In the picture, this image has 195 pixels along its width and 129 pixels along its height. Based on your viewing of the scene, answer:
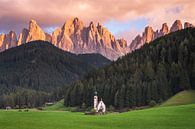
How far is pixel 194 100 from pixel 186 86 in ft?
93.3

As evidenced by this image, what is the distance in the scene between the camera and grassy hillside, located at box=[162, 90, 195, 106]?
159m

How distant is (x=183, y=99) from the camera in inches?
6580

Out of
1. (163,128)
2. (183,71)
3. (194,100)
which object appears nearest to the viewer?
(163,128)

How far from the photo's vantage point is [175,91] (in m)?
194

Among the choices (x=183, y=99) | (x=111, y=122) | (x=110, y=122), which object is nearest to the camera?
(x=111, y=122)

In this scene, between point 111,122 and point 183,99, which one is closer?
point 111,122

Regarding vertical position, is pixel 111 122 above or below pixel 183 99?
below

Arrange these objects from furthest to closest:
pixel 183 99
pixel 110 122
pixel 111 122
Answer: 1. pixel 183 99
2. pixel 110 122
3. pixel 111 122

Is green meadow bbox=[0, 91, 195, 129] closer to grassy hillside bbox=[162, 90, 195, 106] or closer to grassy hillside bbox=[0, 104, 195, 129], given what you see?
grassy hillside bbox=[0, 104, 195, 129]

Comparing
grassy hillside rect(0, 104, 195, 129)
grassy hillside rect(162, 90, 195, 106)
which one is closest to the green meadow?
grassy hillside rect(0, 104, 195, 129)

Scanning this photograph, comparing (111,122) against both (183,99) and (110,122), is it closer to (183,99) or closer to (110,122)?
(110,122)

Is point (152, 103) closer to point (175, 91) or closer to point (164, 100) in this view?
point (164, 100)

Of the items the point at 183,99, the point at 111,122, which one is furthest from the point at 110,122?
the point at 183,99

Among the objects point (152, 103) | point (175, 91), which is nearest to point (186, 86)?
point (175, 91)
